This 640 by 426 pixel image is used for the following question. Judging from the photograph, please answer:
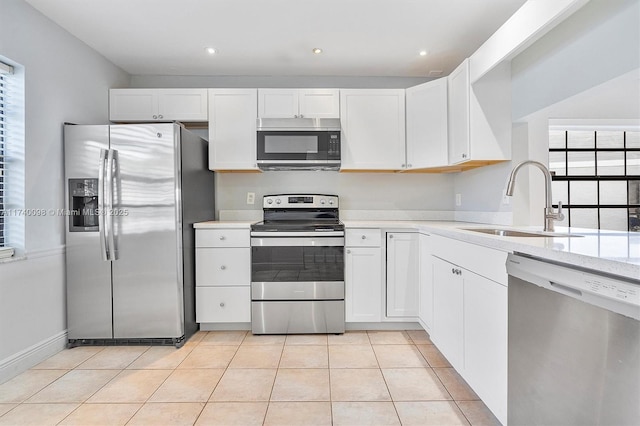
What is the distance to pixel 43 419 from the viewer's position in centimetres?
172

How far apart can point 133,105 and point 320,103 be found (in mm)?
1715

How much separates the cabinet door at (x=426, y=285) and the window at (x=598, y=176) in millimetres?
1384

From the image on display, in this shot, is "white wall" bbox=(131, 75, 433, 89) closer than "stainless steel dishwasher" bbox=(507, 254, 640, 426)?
No

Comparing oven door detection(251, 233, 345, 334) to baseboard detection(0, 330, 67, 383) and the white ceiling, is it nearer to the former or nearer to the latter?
baseboard detection(0, 330, 67, 383)

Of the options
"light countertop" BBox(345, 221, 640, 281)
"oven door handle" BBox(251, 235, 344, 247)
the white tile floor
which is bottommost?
the white tile floor

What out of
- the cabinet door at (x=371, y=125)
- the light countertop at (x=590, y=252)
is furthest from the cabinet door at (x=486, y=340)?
the cabinet door at (x=371, y=125)

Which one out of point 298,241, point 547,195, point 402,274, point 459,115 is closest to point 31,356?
point 298,241

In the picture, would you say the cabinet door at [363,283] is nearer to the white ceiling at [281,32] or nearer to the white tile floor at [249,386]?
the white tile floor at [249,386]

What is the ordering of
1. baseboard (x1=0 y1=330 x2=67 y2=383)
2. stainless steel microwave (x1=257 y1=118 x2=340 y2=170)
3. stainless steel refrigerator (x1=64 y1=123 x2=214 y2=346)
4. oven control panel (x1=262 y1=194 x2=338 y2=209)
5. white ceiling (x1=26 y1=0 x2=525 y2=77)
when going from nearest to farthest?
baseboard (x1=0 y1=330 x2=67 y2=383)
white ceiling (x1=26 y1=0 x2=525 y2=77)
stainless steel refrigerator (x1=64 y1=123 x2=214 y2=346)
stainless steel microwave (x1=257 y1=118 x2=340 y2=170)
oven control panel (x1=262 y1=194 x2=338 y2=209)

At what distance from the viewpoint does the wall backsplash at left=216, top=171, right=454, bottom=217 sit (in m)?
3.45

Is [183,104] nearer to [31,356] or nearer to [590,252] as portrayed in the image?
[31,356]

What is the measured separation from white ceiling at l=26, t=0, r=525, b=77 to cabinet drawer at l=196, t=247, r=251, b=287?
169 cm

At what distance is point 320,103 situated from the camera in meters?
3.12

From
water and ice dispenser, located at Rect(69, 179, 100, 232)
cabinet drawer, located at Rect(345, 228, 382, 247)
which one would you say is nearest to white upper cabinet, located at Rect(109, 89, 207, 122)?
water and ice dispenser, located at Rect(69, 179, 100, 232)
